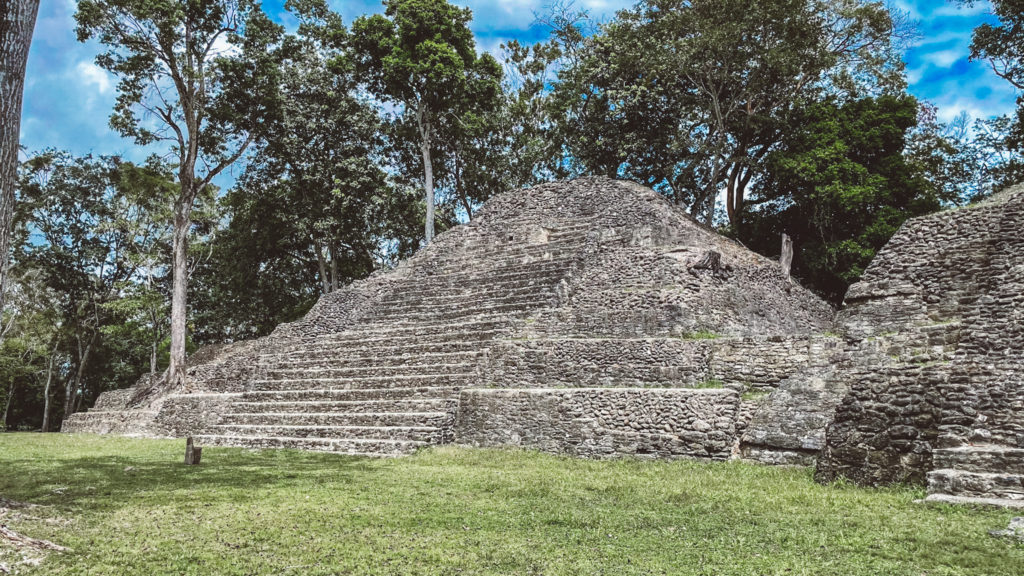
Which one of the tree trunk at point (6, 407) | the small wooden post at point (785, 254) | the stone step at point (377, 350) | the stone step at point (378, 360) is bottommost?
the tree trunk at point (6, 407)

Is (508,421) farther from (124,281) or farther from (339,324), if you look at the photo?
(124,281)

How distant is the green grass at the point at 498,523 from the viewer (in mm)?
3512

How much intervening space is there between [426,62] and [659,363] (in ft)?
47.4

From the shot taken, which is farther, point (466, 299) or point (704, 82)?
point (704, 82)

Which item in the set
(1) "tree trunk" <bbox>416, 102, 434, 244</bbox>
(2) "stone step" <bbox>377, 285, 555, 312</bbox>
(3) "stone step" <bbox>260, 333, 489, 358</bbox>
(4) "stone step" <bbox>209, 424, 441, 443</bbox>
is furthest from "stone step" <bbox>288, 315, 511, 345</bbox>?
(1) "tree trunk" <bbox>416, 102, 434, 244</bbox>

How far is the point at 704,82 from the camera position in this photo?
20375 mm

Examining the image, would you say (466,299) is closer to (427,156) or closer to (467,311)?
(467,311)

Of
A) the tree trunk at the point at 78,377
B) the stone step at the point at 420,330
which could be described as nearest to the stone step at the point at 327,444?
the stone step at the point at 420,330

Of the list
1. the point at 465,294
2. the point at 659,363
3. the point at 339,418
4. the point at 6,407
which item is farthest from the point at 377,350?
the point at 6,407

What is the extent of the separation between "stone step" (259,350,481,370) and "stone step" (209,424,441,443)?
1591 mm

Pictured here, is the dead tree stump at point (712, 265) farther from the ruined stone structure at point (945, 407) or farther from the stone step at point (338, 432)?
the stone step at point (338, 432)

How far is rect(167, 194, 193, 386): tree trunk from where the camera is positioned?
15.5 metres

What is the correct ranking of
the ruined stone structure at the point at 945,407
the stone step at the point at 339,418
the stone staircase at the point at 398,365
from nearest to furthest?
the ruined stone structure at the point at 945,407, the stone step at the point at 339,418, the stone staircase at the point at 398,365

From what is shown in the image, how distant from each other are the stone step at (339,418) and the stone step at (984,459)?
587cm
